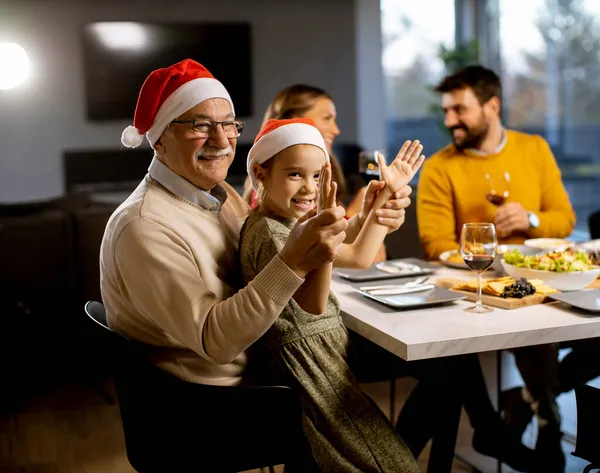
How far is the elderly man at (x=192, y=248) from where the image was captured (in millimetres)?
1474

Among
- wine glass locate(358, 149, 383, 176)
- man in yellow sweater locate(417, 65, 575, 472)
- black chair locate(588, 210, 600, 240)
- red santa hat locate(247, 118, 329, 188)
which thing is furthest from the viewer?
black chair locate(588, 210, 600, 240)

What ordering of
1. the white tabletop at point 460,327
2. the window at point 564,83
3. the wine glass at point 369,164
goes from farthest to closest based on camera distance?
the window at point 564,83 < the wine glass at point 369,164 < the white tabletop at point 460,327

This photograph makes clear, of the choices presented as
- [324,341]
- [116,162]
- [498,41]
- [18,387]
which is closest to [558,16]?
[498,41]

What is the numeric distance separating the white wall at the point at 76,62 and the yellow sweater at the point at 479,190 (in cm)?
581

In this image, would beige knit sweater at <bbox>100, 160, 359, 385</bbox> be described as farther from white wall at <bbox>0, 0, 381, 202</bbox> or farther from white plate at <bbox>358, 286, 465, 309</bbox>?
white wall at <bbox>0, 0, 381, 202</bbox>

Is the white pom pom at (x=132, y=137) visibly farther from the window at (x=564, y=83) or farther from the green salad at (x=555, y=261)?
the window at (x=564, y=83)

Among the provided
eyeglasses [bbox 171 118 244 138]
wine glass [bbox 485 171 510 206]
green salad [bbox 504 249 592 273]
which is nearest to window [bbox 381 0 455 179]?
wine glass [bbox 485 171 510 206]

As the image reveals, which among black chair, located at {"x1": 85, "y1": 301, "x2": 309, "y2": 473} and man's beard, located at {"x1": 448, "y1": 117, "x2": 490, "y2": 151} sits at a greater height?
man's beard, located at {"x1": 448, "y1": 117, "x2": 490, "y2": 151}

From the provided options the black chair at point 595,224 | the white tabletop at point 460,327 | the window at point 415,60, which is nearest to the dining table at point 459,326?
the white tabletop at point 460,327

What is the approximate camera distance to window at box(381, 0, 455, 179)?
26.8 feet

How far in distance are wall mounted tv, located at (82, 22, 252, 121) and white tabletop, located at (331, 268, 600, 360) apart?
22.3ft

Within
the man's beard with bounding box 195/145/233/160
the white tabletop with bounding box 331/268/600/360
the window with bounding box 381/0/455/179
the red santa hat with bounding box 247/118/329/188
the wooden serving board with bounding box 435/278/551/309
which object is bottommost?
the white tabletop with bounding box 331/268/600/360

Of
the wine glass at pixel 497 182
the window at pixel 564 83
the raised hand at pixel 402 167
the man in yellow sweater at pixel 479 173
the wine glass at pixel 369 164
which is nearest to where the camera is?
the raised hand at pixel 402 167

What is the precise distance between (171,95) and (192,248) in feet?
1.15
